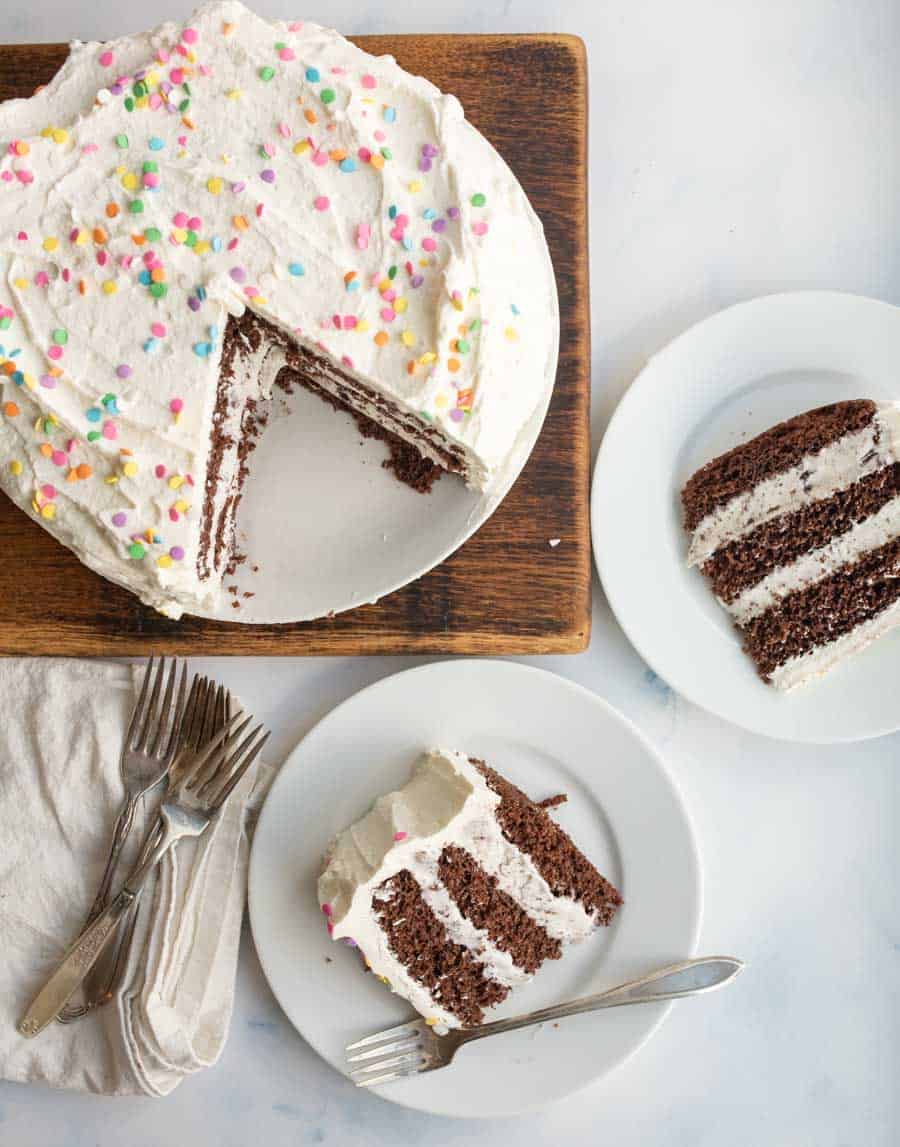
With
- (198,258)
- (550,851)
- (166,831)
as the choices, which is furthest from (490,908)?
(198,258)

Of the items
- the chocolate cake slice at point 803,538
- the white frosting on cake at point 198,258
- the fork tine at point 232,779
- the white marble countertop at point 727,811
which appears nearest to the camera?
the white frosting on cake at point 198,258

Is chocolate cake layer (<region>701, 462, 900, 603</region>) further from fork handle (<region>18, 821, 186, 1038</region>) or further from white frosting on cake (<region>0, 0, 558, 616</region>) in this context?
fork handle (<region>18, 821, 186, 1038</region>)

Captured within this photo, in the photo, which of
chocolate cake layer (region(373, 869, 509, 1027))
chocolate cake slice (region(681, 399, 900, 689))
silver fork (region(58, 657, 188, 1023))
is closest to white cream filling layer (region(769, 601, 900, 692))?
chocolate cake slice (region(681, 399, 900, 689))

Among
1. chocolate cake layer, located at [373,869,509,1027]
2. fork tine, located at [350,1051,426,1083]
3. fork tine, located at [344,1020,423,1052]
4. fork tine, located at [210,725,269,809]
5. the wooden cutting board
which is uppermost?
the wooden cutting board

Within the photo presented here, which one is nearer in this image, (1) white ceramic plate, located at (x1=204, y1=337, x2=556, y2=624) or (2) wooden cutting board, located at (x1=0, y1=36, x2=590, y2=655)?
(1) white ceramic plate, located at (x1=204, y1=337, x2=556, y2=624)

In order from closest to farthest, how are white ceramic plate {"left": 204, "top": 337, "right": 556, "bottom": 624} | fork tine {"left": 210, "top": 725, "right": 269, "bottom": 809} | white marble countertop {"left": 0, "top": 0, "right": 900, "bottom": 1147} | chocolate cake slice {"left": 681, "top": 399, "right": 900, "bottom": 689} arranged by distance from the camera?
white ceramic plate {"left": 204, "top": 337, "right": 556, "bottom": 624}, fork tine {"left": 210, "top": 725, "right": 269, "bottom": 809}, chocolate cake slice {"left": 681, "top": 399, "right": 900, "bottom": 689}, white marble countertop {"left": 0, "top": 0, "right": 900, "bottom": 1147}

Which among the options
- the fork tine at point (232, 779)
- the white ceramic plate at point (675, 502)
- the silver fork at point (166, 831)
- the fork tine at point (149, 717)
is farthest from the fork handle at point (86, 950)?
the white ceramic plate at point (675, 502)

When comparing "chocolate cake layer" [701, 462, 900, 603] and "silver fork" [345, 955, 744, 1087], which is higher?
"chocolate cake layer" [701, 462, 900, 603]

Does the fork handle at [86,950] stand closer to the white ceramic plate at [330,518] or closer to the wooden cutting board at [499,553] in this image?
the wooden cutting board at [499,553]
